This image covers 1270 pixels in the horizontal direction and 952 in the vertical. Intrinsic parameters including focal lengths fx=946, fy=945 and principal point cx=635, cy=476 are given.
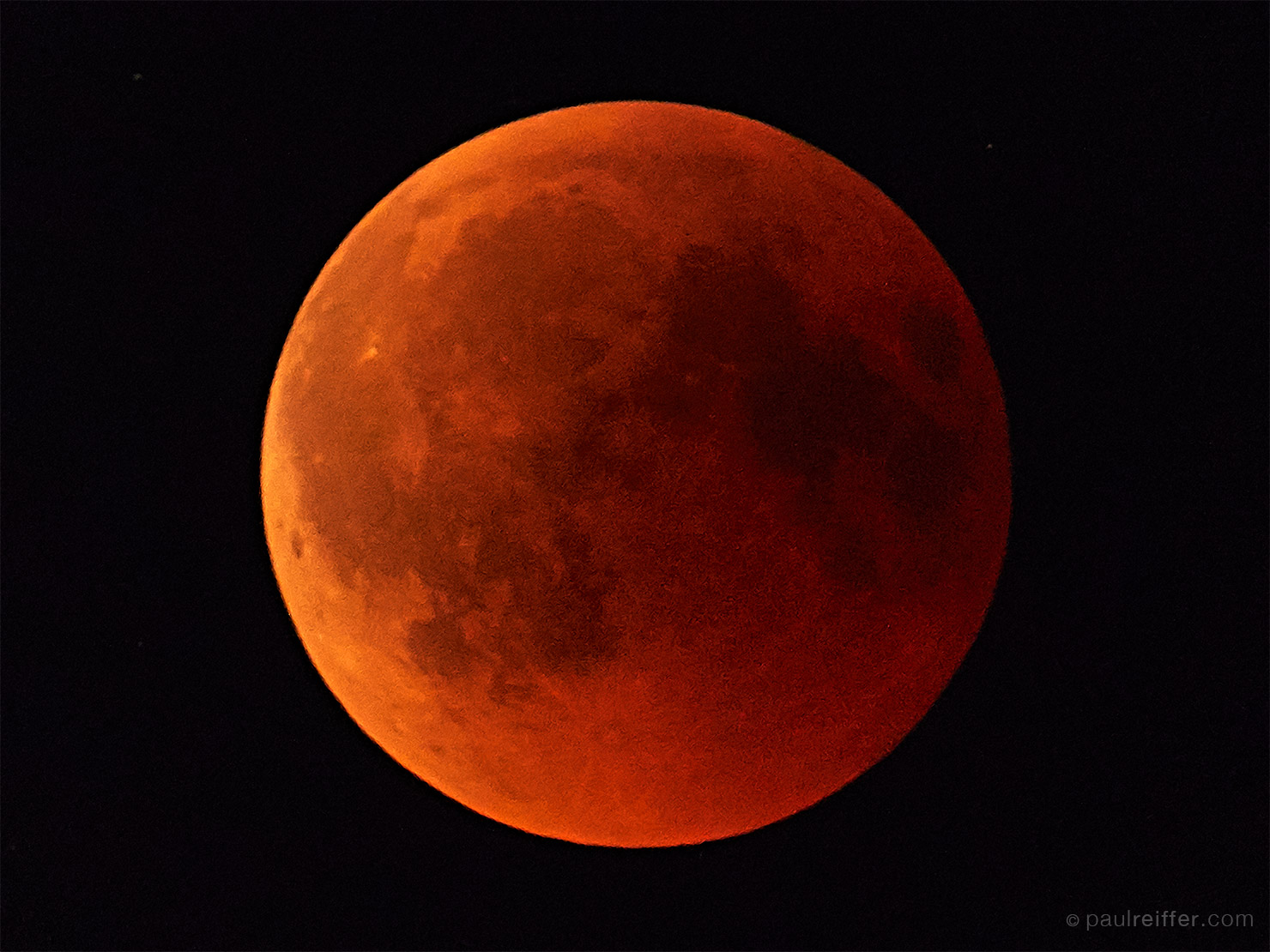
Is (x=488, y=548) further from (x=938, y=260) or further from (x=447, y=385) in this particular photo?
(x=938, y=260)

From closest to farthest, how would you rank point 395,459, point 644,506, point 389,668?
point 644,506, point 395,459, point 389,668

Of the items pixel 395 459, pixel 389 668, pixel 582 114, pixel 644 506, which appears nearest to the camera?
pixel 644 506

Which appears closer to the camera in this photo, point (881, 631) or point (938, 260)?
point (881, 631)

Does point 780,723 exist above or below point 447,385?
below

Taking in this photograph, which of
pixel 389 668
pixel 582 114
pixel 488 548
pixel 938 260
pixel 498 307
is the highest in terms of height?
pixel 582 114

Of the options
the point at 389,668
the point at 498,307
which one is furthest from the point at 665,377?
the point at 389,668

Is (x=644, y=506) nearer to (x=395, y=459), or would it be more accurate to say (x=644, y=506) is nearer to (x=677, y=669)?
(x=677, y=669)

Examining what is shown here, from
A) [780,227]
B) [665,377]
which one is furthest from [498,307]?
[780,227]
